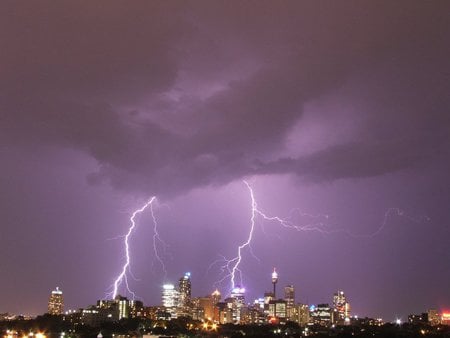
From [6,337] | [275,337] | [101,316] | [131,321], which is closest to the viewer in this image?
[6,337]

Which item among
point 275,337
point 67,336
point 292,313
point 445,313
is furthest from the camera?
point 292,313

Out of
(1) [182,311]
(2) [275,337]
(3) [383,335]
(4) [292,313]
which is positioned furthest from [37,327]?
(4) [292,313]

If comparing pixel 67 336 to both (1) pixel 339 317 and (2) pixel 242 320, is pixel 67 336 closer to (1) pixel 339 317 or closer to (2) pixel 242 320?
(2) pixel 242 320

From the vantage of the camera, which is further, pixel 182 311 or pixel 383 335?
pixel 182 311

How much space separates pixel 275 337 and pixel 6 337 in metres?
36.6

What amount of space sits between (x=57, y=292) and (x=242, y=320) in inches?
1974

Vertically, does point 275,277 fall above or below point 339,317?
above

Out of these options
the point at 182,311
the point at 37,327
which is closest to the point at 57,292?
the point at 182,311

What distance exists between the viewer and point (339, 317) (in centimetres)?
18800

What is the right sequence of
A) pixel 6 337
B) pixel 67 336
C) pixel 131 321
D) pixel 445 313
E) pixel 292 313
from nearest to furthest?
1. pixel 6 337
2. pixel 67 336
3. pixel 131 321
4. pixel 445 313
5. pixel 292 313

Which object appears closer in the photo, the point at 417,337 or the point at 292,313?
the point at 417,337

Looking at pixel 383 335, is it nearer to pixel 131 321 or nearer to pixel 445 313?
pixel 131 321

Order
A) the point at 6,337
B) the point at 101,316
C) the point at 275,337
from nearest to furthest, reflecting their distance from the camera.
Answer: the point at 6,337
the point at 275,337
the point at 101,316

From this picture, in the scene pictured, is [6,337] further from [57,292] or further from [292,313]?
[292,313]
